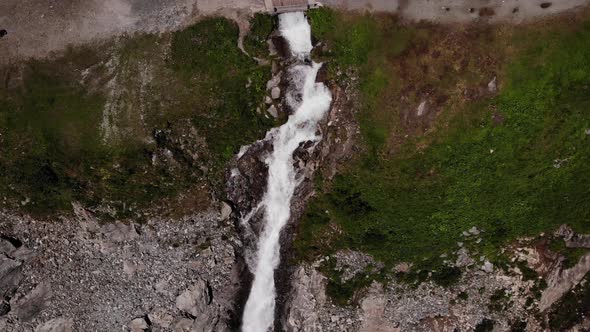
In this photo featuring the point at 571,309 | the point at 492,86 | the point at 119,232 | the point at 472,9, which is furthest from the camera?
the point at 571,309

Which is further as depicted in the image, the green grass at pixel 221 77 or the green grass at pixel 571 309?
the green grass at pixel 571 309

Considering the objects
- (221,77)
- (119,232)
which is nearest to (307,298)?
(119,232)

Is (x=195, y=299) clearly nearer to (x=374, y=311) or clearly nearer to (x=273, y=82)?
(x=374, y=311)

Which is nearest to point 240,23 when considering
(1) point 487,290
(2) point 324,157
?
(2) point 324,157

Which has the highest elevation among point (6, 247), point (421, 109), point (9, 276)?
point (421, 109)

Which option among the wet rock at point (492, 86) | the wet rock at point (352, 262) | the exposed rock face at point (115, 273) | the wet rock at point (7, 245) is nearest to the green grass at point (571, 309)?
the wet rock at point (352, 262)

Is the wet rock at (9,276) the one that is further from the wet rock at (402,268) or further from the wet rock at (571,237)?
the wet rock at (571,237)
